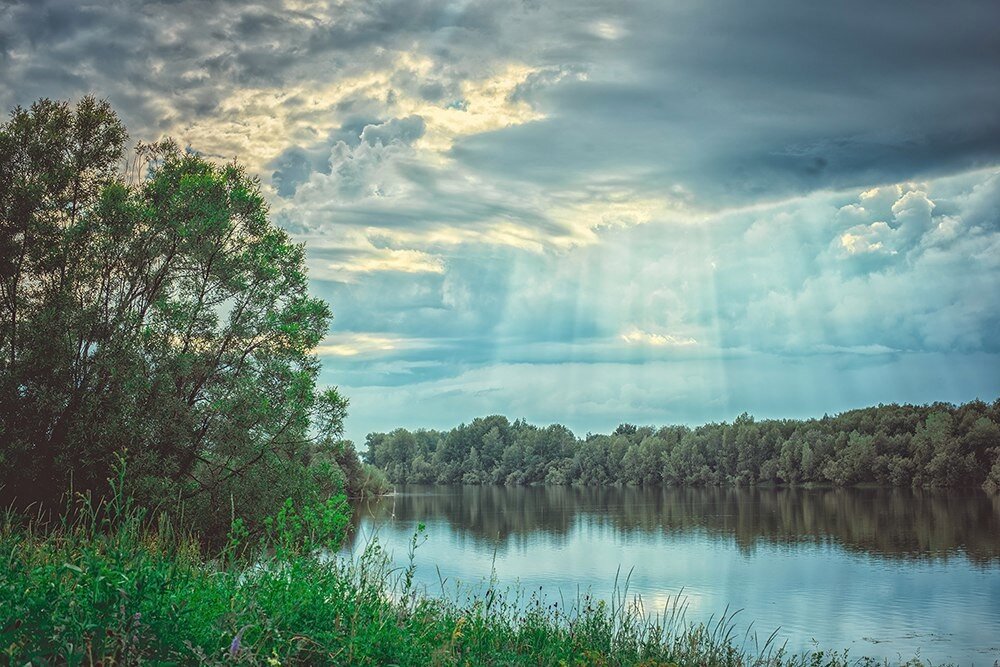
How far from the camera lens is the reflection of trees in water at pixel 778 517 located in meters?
56.8

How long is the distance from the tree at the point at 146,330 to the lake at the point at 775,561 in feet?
16.9

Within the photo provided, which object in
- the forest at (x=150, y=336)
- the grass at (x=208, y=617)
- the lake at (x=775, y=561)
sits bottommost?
the lake at (x=775, y=561)

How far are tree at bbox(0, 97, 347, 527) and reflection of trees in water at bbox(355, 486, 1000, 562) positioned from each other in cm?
1563

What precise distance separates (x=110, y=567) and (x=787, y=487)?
13864cm

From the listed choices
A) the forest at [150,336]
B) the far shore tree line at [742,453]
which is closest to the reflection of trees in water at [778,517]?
the far shore tree line at [742,453]

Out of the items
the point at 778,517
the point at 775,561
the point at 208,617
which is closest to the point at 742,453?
the point at 778,517

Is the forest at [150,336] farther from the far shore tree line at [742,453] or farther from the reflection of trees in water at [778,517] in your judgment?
the far shore tree line at [742,453]

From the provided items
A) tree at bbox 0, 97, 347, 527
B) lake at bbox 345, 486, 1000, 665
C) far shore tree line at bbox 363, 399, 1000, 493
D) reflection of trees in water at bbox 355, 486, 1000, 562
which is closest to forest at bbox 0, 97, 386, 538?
tree at bbox 0, 97, 347, 527

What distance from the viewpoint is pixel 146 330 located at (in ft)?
80.9

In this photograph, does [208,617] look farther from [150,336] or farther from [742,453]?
[742,453]

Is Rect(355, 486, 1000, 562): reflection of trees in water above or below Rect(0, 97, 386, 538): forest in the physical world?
below

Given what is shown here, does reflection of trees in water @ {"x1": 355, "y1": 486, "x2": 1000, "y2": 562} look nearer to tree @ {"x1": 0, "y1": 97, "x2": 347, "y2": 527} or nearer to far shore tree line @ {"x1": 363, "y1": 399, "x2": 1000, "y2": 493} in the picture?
far shore tree line @ {"x1": 363, "y1": 399, "x2": 1000, "y2": 493}

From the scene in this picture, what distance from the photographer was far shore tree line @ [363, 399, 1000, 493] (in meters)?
110

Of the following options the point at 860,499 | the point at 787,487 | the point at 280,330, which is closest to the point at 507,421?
the point at 787,487
